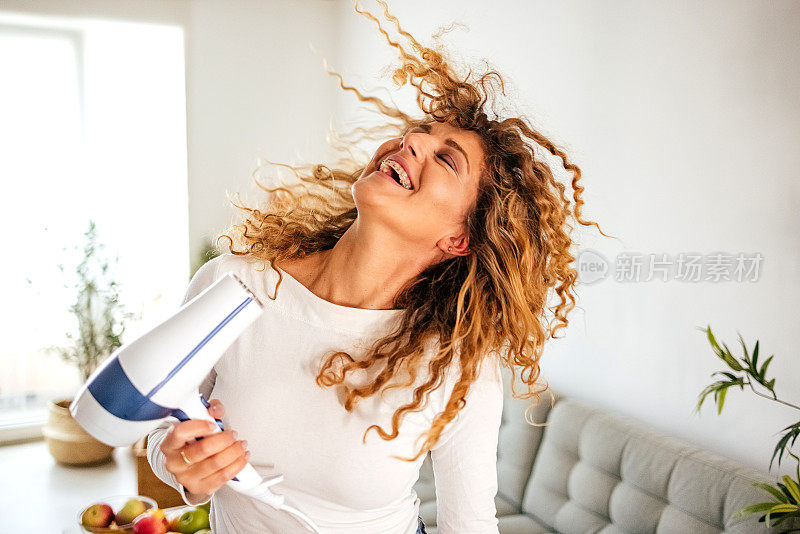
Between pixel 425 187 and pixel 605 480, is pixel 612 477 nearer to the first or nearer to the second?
pixel 605 480

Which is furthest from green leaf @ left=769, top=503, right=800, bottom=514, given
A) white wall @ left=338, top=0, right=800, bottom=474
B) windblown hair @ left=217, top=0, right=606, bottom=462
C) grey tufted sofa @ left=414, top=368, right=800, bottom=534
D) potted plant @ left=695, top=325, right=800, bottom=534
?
windblown hair @ left=217, top=0, right=606, bottom=462

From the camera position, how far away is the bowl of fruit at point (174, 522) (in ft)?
5.49

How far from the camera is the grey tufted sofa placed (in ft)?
6.23

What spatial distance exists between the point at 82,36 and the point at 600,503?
3750mm

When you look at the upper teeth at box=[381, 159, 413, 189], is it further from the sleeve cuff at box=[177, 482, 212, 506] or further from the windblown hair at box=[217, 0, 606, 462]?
the sleeve cuff at box=[177, 482, 212, 506]

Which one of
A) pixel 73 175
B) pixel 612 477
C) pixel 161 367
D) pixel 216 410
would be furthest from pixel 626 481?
pixel 73 175

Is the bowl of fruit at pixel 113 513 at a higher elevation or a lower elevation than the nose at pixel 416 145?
lower

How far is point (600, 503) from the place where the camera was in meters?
2.24

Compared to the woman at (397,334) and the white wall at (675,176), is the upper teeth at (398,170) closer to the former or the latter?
the woman at (397,334)

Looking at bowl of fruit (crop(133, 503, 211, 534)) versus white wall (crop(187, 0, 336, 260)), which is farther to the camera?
white wall (crop(187, 0, 336, 260))

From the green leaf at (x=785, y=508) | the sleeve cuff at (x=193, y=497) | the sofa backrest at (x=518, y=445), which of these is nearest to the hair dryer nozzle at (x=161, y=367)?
the sleeve cuff at (x=193, y=497)

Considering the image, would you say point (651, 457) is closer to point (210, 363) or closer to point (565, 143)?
point (565, 143)

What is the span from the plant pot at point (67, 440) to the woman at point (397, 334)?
2.89 metres

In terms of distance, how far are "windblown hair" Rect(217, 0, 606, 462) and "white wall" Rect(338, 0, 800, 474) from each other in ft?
3.04
